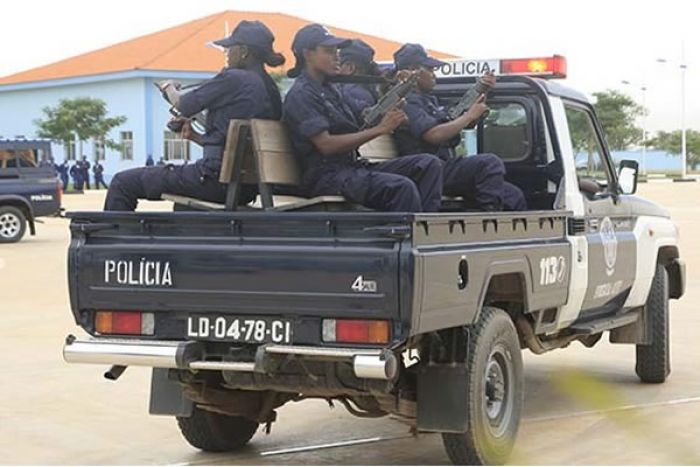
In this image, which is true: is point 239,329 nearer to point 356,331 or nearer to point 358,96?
point 356,331

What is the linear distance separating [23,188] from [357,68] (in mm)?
15784

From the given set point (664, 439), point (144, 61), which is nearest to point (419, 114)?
point (664, 439)

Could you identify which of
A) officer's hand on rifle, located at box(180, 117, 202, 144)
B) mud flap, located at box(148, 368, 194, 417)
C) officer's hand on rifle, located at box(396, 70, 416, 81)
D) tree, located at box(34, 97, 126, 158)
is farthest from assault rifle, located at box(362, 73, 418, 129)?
tree, located at box(34, 97, 126, 158)

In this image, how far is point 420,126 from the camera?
6.41 metres

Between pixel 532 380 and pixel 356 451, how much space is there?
2453 mm

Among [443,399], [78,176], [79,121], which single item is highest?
[79,121]

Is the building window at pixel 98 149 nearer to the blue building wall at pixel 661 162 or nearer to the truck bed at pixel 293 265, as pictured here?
the truck bed at pixel 293 265

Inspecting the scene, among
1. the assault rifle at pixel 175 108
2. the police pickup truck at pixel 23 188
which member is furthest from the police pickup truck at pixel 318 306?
the police pickup truck at pixel 23 188

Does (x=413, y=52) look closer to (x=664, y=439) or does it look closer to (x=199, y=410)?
(x=199, y=410)

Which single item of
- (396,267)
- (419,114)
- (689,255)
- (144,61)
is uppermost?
(144,61)

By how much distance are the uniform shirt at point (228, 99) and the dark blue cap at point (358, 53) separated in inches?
29.9

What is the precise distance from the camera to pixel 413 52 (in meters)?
6.46

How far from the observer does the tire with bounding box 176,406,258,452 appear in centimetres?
589

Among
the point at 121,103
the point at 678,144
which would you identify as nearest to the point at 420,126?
Answer: the point at 121,103
